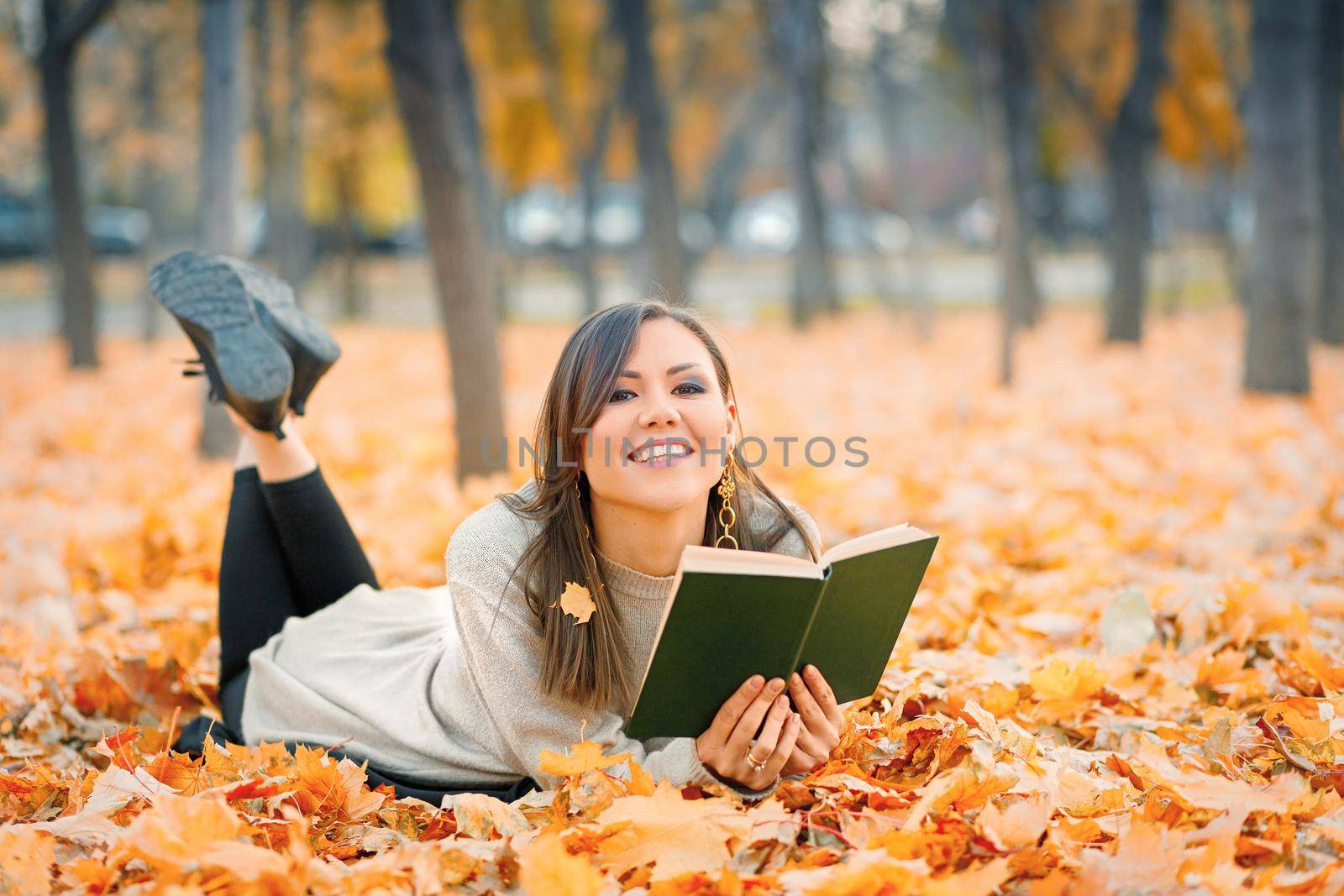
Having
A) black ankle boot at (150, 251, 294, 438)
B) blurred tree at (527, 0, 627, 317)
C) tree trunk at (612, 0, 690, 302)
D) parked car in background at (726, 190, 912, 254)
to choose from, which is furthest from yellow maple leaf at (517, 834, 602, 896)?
parked car in background at (726, 190, 912, 254)

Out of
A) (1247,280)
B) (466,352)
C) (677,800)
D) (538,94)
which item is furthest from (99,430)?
(538,94)

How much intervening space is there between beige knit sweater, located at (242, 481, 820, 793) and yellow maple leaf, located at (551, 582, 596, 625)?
0.40 feet

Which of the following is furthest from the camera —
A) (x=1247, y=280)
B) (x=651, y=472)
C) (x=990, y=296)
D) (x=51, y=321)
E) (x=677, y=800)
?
(x=990, y=296)

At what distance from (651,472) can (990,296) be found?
19476 millimetres

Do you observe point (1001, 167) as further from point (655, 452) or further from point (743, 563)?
point (743, 563)

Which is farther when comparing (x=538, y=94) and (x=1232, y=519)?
(x=538, y=94)

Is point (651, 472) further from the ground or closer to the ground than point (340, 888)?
further from the ground

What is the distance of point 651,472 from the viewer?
84.8 inches

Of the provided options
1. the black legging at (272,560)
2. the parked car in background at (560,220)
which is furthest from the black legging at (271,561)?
the parked car in background at (560,220)

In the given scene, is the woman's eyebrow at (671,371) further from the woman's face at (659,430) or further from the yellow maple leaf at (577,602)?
the yellow maple leaf at (577,602)

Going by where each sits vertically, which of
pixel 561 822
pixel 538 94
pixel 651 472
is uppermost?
pixel 538 94

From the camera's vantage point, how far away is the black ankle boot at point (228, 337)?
9.97 ft

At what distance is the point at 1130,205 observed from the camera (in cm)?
1168

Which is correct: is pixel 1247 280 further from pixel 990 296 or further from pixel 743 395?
pixel 990 296
